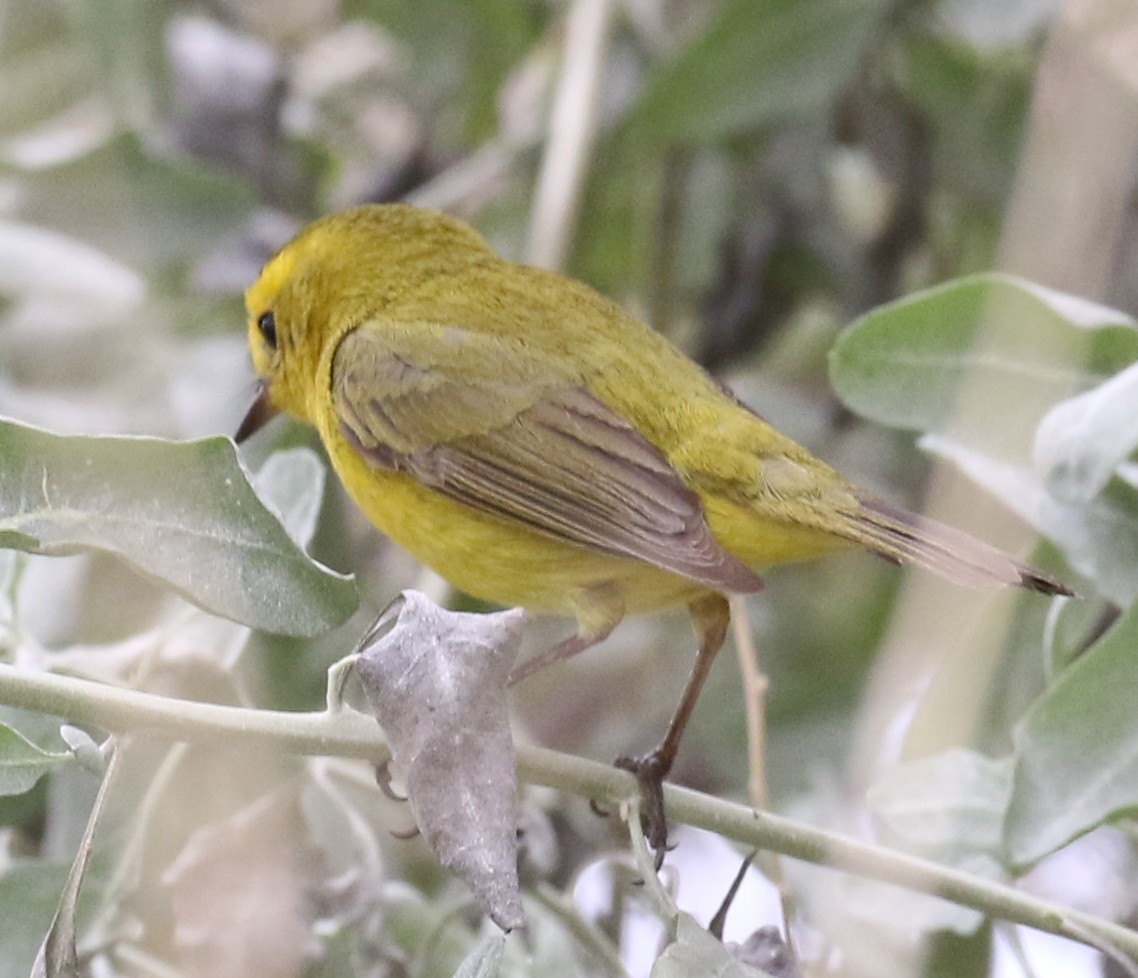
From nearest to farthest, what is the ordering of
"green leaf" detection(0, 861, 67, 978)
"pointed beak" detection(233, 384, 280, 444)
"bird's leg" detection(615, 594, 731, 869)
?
"green leaf" detection(0, 861, 67, 978), "bird's leg" detection(615, 594, 731, 869), "pointed beak" detection(233, 384, 280, 444)

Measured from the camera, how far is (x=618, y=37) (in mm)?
4195

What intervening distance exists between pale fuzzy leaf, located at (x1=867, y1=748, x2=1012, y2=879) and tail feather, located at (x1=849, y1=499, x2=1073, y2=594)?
0.96 ft

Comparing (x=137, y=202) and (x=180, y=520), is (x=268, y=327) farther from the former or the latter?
(x=180, y=520)

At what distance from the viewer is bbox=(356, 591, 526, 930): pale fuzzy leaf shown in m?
1.68

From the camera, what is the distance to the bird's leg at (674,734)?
2551 millimetres

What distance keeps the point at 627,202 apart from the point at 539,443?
4.55ft

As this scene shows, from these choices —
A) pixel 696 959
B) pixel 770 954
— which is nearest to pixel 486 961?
pixel 696 959

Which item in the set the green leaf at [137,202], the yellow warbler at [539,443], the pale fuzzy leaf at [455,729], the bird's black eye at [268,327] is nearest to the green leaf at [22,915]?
the pale fuzzy leaf at [455,729]

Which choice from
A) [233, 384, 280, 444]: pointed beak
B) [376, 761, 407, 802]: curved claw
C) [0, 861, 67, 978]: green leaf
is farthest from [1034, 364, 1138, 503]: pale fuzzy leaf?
[233, 384, 280, 444]: pointed beak

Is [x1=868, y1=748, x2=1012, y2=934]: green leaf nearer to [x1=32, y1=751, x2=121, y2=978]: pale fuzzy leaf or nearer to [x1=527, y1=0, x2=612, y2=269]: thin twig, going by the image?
[x1=32, y1=751, x2=121, y2=978]: pale fuzzy leaf

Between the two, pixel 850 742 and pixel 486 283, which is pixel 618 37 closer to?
pixel 486 283

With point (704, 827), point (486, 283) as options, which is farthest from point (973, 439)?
point (486, 283)

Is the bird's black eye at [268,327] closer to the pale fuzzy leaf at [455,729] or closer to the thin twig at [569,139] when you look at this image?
the thin twig at [569,139]

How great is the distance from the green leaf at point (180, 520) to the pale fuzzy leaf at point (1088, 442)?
92cm
